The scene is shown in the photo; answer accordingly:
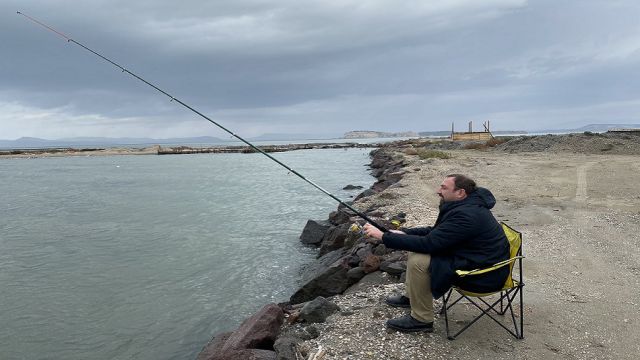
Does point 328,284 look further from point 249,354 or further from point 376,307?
point 249,354

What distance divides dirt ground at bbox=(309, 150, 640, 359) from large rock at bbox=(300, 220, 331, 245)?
6.78ft

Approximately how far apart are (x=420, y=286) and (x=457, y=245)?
632 mm

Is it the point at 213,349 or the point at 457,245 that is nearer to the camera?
the point at 457,245

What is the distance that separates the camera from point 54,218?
66.8 ft

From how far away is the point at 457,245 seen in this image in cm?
489

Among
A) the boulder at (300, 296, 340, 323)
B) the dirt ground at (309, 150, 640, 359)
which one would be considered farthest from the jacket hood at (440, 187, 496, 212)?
the boulder at (300, 296, 340, 323)

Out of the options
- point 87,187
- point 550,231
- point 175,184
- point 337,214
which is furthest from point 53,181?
point 550,231

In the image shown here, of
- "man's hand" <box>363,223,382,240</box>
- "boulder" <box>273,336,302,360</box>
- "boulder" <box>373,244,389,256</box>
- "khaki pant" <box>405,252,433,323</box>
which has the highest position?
"man's hand" <box>363,223,382,240</box>

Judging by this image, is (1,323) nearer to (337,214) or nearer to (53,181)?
(337,214)

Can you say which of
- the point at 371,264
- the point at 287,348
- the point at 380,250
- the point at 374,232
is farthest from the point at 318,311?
the point at 380,250

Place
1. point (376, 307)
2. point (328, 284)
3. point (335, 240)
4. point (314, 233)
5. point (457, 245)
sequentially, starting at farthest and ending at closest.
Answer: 1. point (314, 233)
2. point (335, 240)
3. point (328, 284)
4. point (376, 307)
5. point (457, 245)

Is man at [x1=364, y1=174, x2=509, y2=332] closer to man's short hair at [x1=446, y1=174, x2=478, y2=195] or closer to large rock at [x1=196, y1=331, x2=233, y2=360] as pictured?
man's short hair at [x1=446, y1=174, x2=478, y2=195]

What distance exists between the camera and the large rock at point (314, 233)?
47.3 feet

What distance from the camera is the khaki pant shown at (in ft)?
16.4
